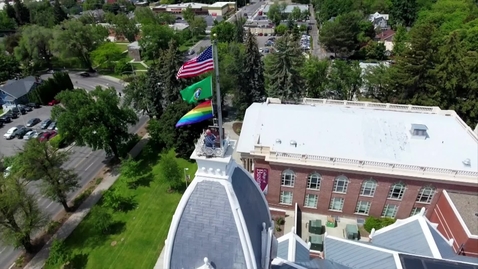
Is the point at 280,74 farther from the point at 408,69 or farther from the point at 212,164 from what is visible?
the point at 212,164

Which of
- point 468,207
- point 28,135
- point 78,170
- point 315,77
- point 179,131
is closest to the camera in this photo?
point 468,207

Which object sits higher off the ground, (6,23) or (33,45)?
(33,45)

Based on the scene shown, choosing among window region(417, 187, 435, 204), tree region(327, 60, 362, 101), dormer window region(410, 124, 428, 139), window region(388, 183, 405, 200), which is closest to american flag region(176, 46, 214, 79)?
window region(388, 183, 405, 200)

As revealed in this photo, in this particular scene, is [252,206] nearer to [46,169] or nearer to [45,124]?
[46,169]

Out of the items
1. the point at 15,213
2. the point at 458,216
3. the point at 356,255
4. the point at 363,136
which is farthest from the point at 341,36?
the point at 15,213

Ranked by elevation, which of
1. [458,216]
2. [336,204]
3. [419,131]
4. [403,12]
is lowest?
[336,204]

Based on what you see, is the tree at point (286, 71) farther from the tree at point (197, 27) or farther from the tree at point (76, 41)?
the tree at point (197, 27)

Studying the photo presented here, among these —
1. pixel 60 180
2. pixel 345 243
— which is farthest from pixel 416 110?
pixel 60 180
